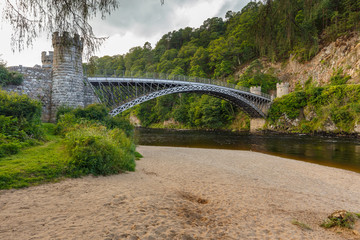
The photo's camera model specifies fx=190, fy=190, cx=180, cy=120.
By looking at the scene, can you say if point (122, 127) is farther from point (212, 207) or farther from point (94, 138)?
point (212, 207)

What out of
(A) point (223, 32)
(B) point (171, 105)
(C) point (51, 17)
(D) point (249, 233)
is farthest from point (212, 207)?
(A) point (223, 32)

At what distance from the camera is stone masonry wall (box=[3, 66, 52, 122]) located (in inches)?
542

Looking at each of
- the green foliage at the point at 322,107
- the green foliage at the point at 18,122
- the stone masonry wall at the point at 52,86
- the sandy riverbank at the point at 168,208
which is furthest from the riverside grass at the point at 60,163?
the green foliage at the point at 322,107

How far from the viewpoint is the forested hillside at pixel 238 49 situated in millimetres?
3508

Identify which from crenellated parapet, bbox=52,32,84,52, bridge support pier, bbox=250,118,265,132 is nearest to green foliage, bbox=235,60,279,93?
bridge support pier, bbox=250,118,265,132

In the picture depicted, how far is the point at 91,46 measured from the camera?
3.50 metres

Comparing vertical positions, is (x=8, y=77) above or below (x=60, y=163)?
above

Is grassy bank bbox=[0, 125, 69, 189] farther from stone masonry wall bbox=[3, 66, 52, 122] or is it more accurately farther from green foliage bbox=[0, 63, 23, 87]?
green foliage bbox=[0, 63, 23, 87]

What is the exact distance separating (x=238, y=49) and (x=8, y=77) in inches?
1868

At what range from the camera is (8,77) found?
42.1ft

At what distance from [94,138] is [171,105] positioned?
50245 millimetres

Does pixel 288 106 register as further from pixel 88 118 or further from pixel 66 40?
pixel 66 40

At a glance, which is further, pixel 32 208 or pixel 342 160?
pixel 342 160

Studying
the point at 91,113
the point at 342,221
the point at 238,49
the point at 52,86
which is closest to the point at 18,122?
the point at 91,113
